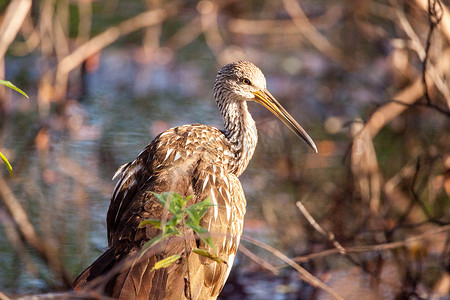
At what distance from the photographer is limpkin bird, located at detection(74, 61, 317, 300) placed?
3184mm

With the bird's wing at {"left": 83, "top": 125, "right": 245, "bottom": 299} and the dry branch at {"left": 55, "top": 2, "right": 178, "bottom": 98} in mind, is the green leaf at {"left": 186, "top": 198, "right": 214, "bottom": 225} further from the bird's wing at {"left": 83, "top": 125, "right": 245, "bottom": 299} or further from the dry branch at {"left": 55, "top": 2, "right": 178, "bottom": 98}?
the dry branch at {"left": 55, "top": 2, "right": 178, "bottom": 98}

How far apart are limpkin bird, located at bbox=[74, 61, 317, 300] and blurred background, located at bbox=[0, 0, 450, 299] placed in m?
0.31

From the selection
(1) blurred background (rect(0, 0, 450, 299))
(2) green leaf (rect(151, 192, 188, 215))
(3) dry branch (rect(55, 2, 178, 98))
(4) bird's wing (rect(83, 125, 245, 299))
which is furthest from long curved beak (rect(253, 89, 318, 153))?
(3) dry branch (rect(55, 2, 178, 98))

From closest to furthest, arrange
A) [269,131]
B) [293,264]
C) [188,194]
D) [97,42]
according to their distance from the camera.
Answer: [293,264] < [188,194] < [269,131] < [97,42]

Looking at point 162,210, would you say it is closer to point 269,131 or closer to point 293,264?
point 293,264

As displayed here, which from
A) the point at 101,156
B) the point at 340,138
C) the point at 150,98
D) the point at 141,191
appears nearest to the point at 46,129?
the point at 101,156

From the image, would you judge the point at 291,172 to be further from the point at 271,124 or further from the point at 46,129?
the point at 46,129

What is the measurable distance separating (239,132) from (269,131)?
1.65 metres

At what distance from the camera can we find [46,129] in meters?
7.12

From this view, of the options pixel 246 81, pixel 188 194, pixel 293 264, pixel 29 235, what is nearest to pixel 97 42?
pixel 29 235

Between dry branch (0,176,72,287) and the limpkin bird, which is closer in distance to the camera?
the limpkin bird

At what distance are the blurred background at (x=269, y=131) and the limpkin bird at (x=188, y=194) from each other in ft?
1.01

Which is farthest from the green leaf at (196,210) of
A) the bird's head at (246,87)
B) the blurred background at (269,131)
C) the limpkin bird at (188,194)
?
the bird's head at (246,87)

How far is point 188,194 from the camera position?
3510 mm
